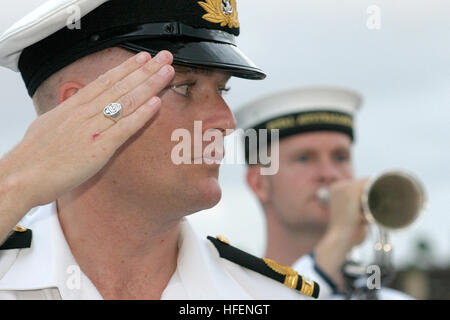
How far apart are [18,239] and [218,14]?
4.10 ft

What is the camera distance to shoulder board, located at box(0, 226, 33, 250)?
10.2ft

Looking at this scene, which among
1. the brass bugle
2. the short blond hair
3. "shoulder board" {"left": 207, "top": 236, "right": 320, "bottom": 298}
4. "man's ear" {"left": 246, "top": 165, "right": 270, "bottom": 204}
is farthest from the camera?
"man's ear" {"left": 246, "top": 165, "right": 270, "bottom": 204}

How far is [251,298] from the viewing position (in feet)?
11.1

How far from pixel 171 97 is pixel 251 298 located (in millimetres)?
1016

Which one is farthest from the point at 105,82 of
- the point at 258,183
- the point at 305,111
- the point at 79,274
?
the point at 258,183

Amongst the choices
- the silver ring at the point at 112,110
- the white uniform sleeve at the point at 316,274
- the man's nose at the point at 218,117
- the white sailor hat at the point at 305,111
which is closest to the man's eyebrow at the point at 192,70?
the man's nose at the point at 218,117

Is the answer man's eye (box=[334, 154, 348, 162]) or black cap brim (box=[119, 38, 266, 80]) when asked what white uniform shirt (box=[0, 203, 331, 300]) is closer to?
black cap brim (box=[119, 38, 266, 80])

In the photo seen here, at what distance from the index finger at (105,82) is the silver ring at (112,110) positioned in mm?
69

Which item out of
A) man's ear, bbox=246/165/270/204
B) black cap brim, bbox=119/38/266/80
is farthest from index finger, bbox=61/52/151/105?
man's ear, bbox=246/165/270/204

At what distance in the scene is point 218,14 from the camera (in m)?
3.21

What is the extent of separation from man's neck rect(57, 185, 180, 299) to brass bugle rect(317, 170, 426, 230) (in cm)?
242

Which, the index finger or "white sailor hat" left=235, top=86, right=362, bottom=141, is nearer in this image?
the index finger

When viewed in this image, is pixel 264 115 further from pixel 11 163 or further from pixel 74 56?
pixel 11 163
